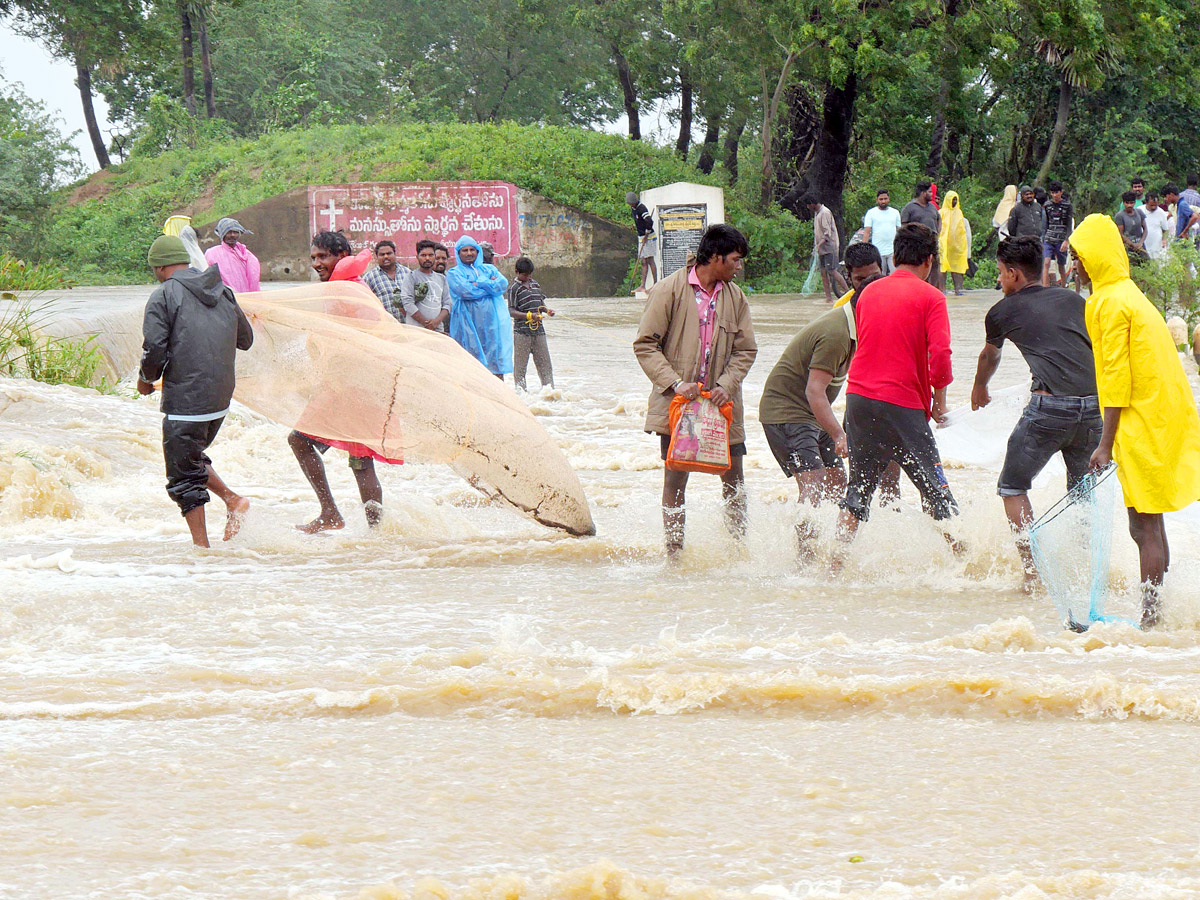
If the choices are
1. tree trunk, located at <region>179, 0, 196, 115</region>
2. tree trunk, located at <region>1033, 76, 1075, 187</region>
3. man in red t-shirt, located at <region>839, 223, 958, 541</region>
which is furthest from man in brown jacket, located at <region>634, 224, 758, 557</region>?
tree trunk, located at <region>179, 0, 196, 115</region>

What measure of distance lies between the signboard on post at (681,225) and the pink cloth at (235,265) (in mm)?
14638

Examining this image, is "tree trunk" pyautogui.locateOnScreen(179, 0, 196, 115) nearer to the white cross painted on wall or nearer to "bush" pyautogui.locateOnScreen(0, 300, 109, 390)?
the white cross painted on wall

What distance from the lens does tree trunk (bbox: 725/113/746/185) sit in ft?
114

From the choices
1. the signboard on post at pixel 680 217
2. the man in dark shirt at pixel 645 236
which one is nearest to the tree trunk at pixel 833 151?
the signboard on post at pixel 680 217

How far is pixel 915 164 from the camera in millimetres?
31781

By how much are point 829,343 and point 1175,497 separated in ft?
5.68

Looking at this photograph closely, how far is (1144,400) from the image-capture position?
4.92 metres

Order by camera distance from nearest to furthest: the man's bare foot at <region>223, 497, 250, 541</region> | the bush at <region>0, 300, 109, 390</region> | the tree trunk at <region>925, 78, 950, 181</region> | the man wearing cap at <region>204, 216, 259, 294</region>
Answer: the man's bare foot at <region>223, 497, 250, 541</region> < the man wearing cap at <region>204, 216, 259, 294</region> < the bush at <region>0, 300, 109, 390</region> < the tree trunk at <region>925, 78, 950, 181</region>

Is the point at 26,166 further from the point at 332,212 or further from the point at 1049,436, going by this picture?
the point at 1049,436

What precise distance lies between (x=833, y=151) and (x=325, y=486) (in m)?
21.4

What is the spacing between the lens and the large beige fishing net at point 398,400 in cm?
688

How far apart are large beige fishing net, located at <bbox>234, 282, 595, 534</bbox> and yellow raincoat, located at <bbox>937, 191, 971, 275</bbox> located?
46.3ft

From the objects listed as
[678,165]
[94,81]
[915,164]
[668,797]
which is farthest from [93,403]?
[94,81]

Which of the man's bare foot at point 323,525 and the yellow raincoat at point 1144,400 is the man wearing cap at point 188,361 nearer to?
the man's bare foot at point 323,525
